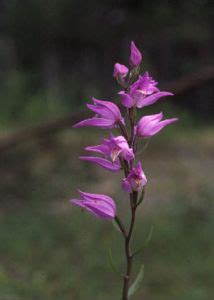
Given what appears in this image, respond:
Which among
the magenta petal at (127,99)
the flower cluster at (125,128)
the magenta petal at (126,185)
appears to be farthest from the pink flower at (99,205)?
the magenta petal at (127,99)

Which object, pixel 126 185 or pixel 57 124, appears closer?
pixel 126 185

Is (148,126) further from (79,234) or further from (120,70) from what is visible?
(79,234)

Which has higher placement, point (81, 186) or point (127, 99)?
point (127, 99)

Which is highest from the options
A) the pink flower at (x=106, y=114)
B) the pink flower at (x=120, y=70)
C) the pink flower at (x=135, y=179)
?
the pink flower at (x=120, y=70)

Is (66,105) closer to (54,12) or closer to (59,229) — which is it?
(54,12)

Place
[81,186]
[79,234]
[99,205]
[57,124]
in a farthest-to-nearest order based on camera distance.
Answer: [81,186] → [57,124] → [79,234] → [99,205]

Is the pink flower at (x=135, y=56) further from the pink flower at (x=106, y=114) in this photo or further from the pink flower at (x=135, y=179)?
the pink flower at (x=135, y=179)

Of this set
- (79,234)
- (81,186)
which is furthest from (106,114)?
(81,186)
